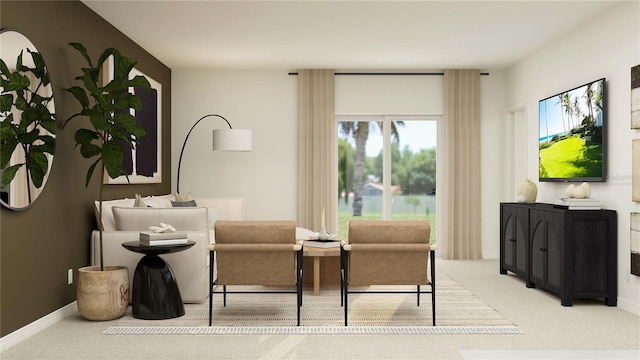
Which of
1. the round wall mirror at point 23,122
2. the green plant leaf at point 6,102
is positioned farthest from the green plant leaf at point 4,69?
the green plant leaf at point 6,102

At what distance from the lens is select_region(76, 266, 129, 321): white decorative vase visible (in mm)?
4562

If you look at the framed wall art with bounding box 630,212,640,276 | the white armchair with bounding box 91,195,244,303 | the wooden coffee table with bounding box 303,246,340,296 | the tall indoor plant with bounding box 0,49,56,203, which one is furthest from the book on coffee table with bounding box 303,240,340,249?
the framed wall art with bounding box 630,212,640,276

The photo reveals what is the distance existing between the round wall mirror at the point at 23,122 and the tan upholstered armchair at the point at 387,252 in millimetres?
2275

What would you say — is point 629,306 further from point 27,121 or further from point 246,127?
point 246,127

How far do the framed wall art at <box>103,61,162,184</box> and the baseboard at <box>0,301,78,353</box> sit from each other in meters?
1.71

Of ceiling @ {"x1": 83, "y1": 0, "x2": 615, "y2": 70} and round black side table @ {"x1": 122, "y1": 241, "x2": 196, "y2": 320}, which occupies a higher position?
ceiling @ {"x1": 83, "y1": 0, "x2": 615, "y2": 70}

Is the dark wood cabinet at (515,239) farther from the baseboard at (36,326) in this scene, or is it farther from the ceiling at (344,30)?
the baseboard at (36,326)

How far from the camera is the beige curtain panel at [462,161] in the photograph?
832 cm

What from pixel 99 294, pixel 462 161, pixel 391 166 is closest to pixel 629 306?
pixel 462 161

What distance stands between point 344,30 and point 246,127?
2.69m

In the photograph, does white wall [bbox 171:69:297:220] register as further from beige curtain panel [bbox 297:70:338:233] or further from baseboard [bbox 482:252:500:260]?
baseboard [bbox 482:252:500:260]

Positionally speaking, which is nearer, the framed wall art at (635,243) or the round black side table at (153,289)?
the round black side table at (153,289)

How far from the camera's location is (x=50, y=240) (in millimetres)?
4559

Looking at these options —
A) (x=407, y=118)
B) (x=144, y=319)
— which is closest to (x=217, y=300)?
(x=144, y=319)
